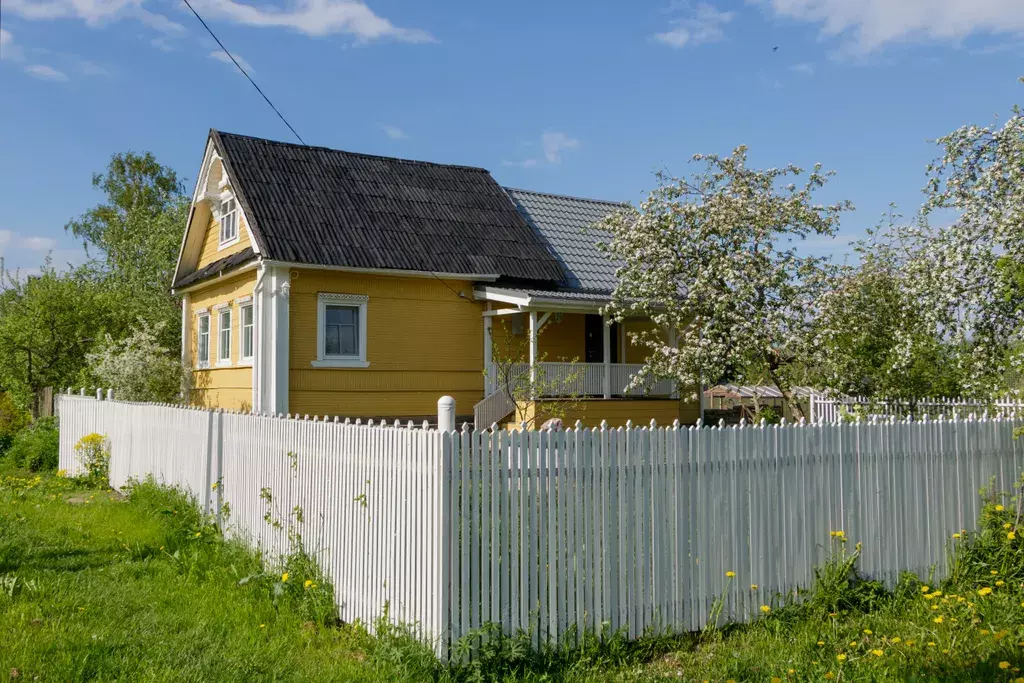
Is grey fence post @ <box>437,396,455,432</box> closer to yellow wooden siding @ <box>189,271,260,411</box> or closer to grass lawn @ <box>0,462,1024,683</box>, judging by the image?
grass lawn @ <box>0,462,1024,683</box>

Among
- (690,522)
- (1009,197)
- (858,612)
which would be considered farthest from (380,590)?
(1009,197)

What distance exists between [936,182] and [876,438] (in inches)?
234

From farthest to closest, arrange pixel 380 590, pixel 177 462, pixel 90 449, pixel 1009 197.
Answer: pixel 90 449 → pixel 177 462 → pixel 1009 197 → pixel 380 590

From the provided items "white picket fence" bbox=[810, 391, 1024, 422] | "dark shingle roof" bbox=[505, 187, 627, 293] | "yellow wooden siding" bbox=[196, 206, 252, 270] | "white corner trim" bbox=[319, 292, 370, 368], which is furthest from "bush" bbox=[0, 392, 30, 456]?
"white picket fence" bbox=[810, 391, 1024, 422]

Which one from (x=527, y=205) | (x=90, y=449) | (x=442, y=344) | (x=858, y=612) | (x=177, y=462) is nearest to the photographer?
(x=858, y=612)

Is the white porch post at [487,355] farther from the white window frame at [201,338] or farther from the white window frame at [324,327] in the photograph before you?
the white window frame at [201,338]

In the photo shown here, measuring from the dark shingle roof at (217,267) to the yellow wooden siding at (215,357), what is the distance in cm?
29

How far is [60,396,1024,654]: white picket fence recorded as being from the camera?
5.59m

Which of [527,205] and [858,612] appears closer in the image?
[858,612]

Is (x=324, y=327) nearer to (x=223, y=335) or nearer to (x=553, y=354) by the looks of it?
(x=223, y=335)

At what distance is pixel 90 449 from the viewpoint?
1449 centimetres

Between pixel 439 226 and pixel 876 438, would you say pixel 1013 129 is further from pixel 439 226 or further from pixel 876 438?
pixel 439 226

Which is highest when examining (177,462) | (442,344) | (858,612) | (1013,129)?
(1013,129)

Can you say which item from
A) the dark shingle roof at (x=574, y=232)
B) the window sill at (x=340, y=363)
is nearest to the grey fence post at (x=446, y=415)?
the window sill at (x=340, y=363)
